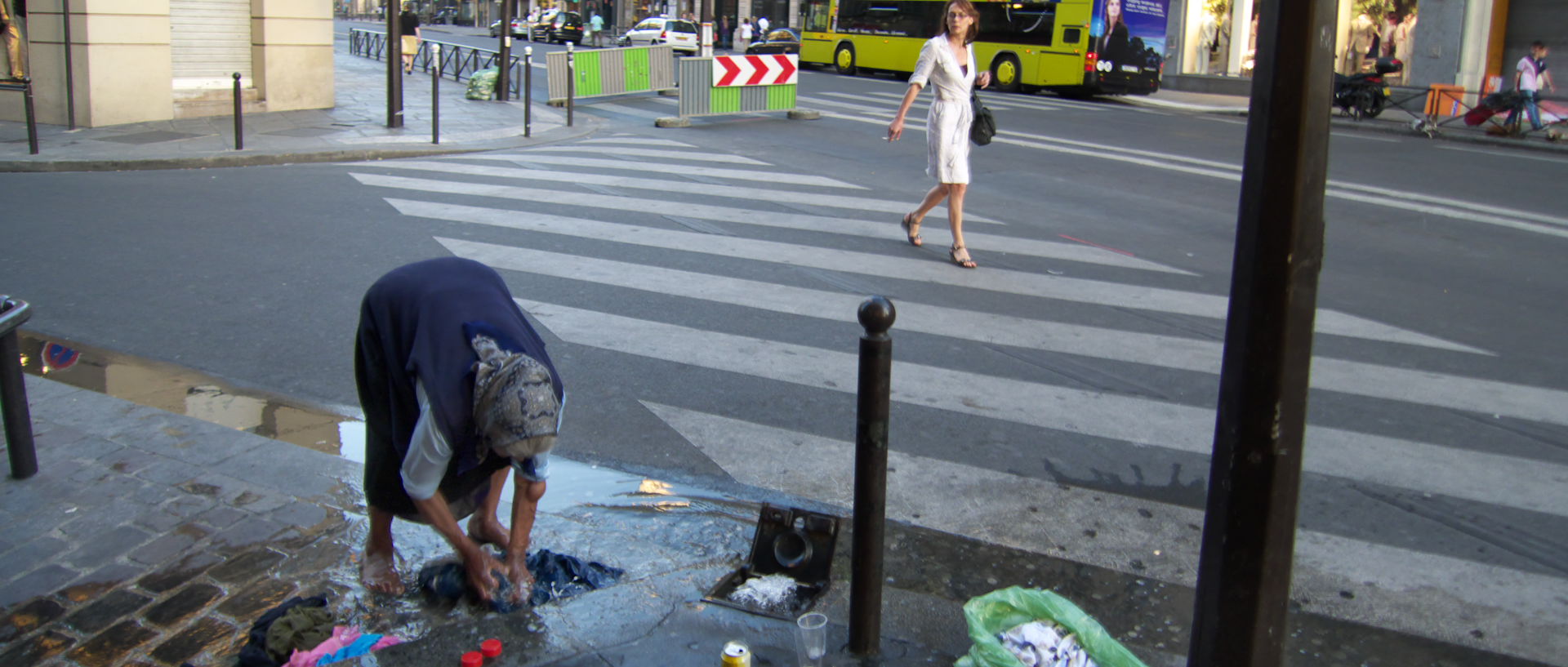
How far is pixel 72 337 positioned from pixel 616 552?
4.23 meters

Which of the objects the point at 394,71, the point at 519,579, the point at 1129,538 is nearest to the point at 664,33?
the point at 394,71

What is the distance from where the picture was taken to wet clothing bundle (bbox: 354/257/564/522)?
3281mm

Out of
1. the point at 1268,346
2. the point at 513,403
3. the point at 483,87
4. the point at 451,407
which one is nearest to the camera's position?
the point at 1268,346

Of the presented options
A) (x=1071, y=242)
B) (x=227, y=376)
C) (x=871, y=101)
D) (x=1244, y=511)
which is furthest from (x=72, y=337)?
(x=871, y=101)

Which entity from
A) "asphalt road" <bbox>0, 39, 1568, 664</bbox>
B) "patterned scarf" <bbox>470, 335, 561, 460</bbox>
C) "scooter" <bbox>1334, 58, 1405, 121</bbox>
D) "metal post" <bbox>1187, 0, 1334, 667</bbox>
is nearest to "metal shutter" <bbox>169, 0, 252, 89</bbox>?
"asphalt road" <bbox>0, 39, 1568, 664</bbox>

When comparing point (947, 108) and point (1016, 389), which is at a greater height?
point (947, 108)

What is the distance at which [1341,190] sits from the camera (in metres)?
13.3

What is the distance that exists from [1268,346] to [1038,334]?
4.34 m

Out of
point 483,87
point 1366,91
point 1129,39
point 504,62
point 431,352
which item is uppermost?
point 1129,39

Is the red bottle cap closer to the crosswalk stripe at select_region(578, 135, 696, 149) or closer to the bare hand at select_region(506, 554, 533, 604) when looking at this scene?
the bare hand at select_region(506, 554, 533, 604)

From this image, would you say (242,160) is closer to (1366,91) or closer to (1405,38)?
(1366,91)

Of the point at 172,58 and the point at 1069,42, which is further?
the point at 1069,42

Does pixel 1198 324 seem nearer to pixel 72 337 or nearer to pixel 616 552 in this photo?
pixel 616 552

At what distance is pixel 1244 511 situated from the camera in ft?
9.29
